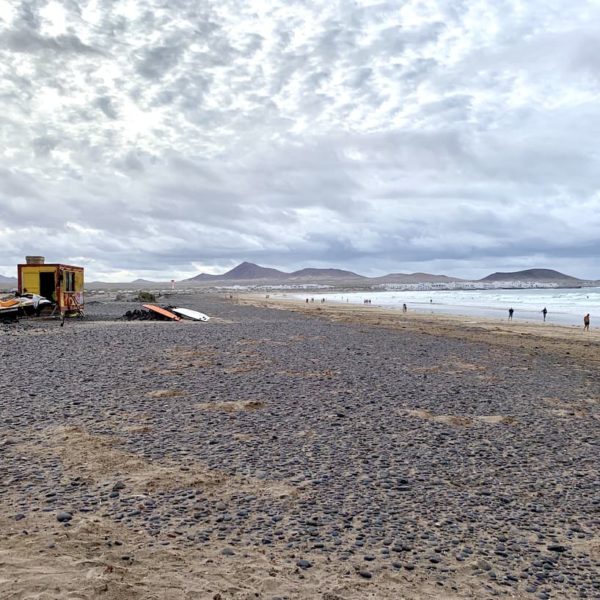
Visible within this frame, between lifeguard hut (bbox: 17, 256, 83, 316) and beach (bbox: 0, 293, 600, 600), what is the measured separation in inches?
652

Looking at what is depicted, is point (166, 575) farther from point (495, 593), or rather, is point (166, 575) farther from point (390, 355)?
point (390, 355)

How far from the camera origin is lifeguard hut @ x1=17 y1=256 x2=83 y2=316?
27.4 meters

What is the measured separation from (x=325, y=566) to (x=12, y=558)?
2.33 m

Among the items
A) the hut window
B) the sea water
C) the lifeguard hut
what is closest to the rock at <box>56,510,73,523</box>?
A: the lifeguard hut

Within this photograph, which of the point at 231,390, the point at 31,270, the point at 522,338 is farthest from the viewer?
the point at 31,270

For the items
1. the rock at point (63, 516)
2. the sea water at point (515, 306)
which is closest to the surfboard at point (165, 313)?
the rock at point (63, 516)

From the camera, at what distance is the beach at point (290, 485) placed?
3926mm

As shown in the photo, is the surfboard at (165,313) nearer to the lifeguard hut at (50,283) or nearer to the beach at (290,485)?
the lifeguard hut at (50,283)

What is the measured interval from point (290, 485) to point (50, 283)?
86.1 feet

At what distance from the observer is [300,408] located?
891cm

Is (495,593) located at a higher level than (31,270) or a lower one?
lower

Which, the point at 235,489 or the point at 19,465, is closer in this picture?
the point at 235,489

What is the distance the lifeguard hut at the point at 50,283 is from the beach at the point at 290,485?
1657 centimetres

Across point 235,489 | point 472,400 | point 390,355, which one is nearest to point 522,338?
point 390,355
